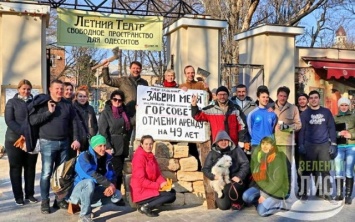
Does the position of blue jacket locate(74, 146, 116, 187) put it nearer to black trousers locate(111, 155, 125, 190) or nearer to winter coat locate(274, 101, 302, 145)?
black trousers locate(111, 155, 125, 190)

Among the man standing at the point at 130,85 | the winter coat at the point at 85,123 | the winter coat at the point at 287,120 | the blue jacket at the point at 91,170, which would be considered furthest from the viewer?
the man standing at the point at 130,85

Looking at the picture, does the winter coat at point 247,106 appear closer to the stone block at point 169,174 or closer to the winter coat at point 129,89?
the stone block at point 169,174

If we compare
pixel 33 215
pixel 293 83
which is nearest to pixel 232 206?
pixel 33 215

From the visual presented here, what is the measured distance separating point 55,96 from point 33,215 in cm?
163

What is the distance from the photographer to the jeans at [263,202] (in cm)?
655

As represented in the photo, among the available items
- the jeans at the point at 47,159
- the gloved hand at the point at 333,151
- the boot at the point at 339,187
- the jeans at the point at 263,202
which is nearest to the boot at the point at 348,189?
the boot at the point at 339,187

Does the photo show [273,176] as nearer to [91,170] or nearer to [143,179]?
[143,179]

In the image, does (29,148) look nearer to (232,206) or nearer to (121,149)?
(121,149)

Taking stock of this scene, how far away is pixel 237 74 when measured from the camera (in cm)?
1455

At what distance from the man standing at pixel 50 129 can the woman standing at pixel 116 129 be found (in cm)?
48

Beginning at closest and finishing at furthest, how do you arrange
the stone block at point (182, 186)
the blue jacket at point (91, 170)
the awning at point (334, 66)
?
the blue jacket at point (91, 170), the stone block at point (182, 186), the awning at point (334, 66)

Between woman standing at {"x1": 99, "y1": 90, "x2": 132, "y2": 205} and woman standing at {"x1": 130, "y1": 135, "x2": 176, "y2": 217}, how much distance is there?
0.51 metres

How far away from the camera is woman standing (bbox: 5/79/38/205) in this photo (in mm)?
6891

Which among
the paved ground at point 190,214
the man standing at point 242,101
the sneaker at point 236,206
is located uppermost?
the man standing at point 242,101
